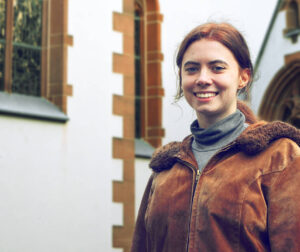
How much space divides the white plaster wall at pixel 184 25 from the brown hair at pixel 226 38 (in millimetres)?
7153

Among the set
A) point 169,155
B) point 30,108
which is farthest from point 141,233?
point 30,108

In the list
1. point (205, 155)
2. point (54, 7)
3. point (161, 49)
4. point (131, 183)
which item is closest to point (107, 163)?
point (131, 183)

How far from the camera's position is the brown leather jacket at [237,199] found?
6.48 feet

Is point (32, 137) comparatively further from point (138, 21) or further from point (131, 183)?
point (138, 21)

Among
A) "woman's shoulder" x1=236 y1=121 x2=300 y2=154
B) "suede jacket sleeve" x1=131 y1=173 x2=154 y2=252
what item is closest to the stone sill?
"suede jacket sleeve" x1=131 y1=173 x2=154 y2=252

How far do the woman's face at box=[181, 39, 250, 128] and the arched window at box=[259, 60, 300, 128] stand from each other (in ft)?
26.5

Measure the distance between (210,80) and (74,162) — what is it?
543 centimetres

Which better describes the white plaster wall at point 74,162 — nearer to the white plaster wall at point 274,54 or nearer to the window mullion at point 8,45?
the window mullion at point 8,45

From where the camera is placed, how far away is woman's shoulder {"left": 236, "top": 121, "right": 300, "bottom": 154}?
6.80 feet

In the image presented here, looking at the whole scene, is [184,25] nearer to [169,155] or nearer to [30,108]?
[30,108]

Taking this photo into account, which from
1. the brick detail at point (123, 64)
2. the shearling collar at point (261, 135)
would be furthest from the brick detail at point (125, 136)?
the shearling collar at point (261, 135)

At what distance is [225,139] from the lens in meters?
2.17

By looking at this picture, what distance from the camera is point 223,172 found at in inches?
82.0

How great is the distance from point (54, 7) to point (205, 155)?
5995mm
